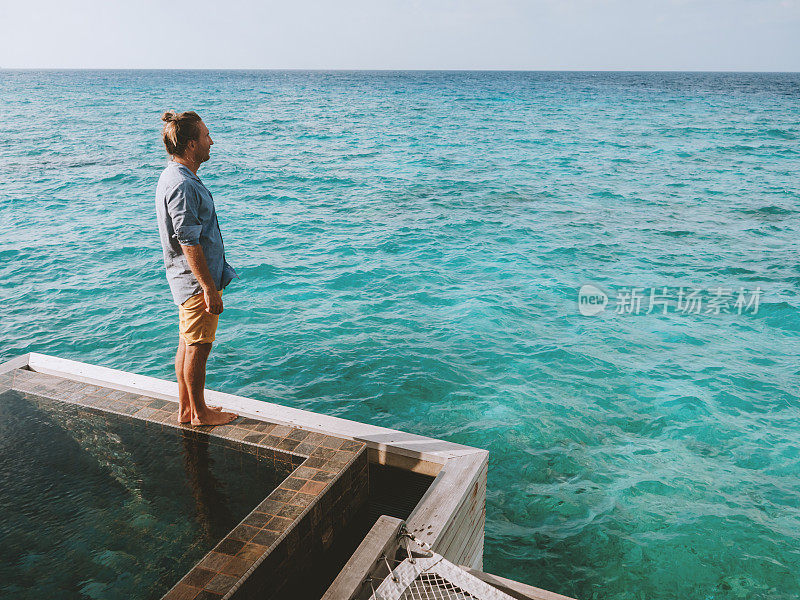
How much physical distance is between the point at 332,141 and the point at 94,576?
91.6ft

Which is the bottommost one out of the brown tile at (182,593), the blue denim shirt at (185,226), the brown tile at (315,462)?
the brown tile at (182,593)

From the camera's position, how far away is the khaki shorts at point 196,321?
3734mm

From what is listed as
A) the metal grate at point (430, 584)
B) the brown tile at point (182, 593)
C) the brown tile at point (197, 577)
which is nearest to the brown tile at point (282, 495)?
the brown tile at point (197, 577)

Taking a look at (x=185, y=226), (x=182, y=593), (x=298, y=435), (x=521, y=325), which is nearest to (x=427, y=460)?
(x=298, y=435)

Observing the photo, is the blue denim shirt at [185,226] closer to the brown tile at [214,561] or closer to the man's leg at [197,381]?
the man's leg at [197,381]

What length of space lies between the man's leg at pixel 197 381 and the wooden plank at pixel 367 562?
1.70 m

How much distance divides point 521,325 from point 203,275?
6.61 metres

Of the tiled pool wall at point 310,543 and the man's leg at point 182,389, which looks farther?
the man's leg at point 182,389

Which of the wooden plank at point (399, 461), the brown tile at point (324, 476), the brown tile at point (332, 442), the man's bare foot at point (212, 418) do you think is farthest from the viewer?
the man's bare foot at point (212, 418)

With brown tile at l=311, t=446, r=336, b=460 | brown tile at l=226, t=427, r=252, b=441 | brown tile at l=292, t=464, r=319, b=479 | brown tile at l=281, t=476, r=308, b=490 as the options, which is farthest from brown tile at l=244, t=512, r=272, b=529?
brown tile at l=226, t=427, r=252, b=441

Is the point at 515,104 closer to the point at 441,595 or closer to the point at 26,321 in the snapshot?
the point at 26,321

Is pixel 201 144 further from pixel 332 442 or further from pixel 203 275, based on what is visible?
pixel 332 442

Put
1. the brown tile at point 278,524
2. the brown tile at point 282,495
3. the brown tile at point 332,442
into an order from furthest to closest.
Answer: the brown tile at point 332,442 < the brown tile at point 282,495 < the brown tile at point 278,524

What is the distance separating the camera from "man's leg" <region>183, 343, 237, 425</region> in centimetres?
384
